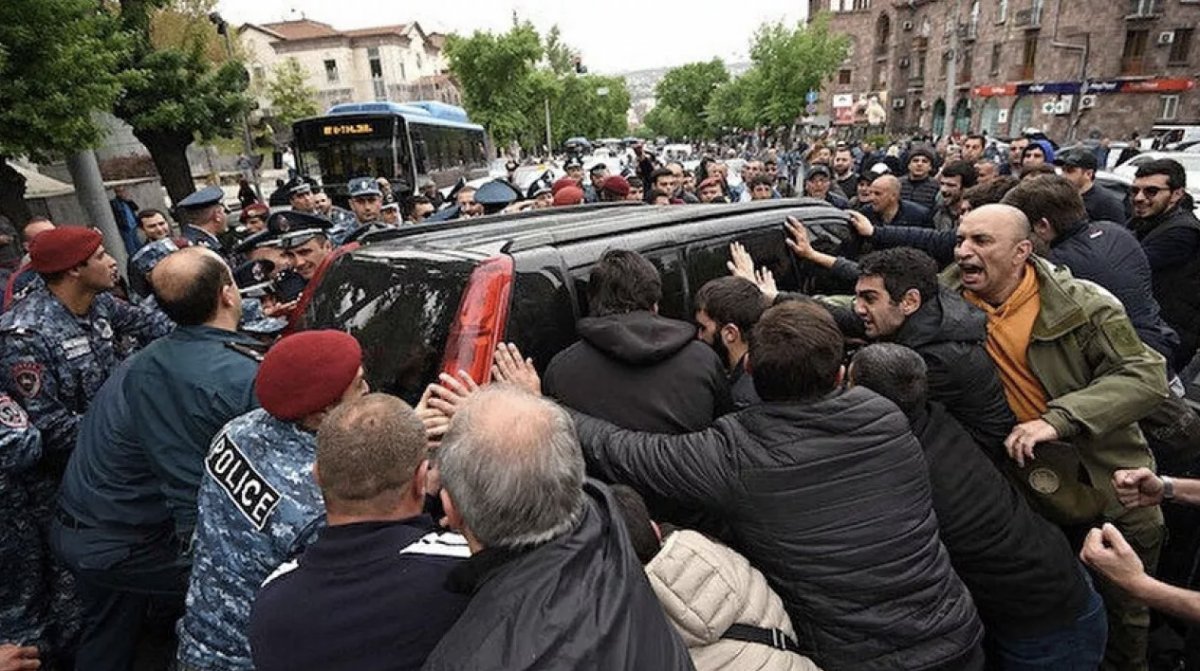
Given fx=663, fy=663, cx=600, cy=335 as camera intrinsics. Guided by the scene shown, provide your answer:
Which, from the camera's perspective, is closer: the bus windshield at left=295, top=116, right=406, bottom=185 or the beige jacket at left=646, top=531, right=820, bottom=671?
the beige jacket at left=646, top=531, right=820, bottom=671

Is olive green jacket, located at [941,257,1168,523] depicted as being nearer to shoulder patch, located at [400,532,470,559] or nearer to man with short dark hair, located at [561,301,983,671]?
man with short dark hair, located at [561,301,983,671]

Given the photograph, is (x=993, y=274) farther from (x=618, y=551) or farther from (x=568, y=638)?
(x=568, y=638)

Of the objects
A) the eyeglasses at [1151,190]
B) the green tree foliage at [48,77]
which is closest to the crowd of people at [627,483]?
the eyeglasses at [1151,190]

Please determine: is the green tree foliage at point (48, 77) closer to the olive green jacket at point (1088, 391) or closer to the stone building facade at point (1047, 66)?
the olive green jacket at point (1088, 391)

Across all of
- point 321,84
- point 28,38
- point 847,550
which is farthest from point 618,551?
point 321,84

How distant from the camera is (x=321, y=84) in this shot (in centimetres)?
6469

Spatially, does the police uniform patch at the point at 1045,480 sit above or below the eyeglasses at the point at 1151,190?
below

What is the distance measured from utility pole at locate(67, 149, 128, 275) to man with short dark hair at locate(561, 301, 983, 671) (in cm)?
980

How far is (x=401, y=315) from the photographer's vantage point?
2584mm

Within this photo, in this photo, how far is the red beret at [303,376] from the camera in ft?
6.46

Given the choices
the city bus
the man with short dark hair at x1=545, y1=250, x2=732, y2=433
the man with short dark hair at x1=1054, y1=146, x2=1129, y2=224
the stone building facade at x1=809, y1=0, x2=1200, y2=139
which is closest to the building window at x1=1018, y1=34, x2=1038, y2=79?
the stone building facade at x1=809, y1=0, x2=1200, y2=139

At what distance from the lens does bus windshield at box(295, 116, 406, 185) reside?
1593 centimetres

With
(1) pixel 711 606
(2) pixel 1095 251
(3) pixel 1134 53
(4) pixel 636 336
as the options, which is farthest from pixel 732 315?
(3) pixel 1134 53

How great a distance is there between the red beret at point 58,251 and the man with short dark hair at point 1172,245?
675 cm
